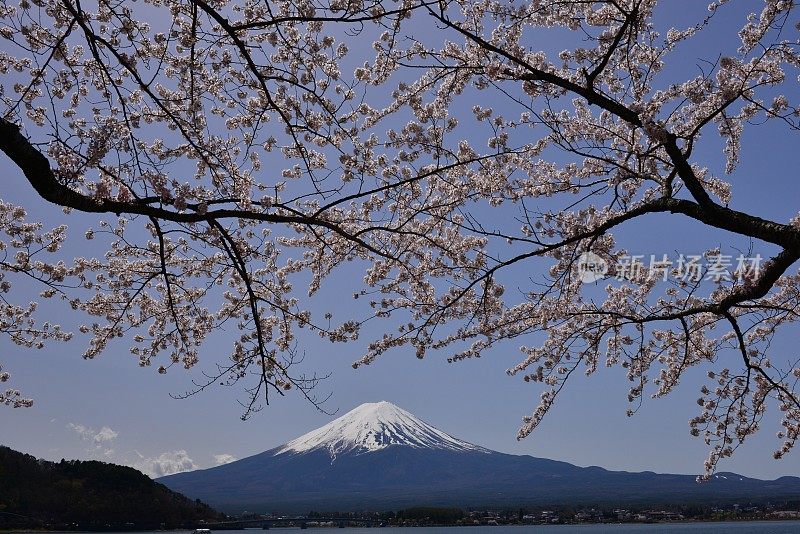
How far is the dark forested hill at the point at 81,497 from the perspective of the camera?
39094 mm

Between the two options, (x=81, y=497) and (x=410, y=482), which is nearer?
(x=81, y=497)

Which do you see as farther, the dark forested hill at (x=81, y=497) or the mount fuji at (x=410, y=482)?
the mount fuji at (x=410, y=482)

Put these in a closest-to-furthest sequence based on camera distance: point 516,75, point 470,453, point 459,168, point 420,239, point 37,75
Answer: point 37,75
point 516,75
point 459,168
point 420,239
point 470,453

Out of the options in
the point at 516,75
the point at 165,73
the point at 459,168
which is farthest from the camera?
the point at 459,168

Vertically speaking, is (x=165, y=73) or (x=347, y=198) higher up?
(x=165, y=73)

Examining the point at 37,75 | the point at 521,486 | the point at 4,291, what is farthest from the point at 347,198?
the point at 521,486

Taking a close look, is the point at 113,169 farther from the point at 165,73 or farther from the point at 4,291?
the point at 4,291

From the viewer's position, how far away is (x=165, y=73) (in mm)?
4410

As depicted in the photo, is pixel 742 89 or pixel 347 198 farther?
pixel 742 89

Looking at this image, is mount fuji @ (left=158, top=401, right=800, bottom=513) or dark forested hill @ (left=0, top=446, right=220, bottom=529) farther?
mount fuji @ (left=158, top=401, right=800, bottom=513)

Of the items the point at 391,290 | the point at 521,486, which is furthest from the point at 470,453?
the point at 391,290

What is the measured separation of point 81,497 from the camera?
42562mm

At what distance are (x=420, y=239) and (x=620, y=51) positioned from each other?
84.9 inches

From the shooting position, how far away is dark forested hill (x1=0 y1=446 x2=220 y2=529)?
1539 inches
